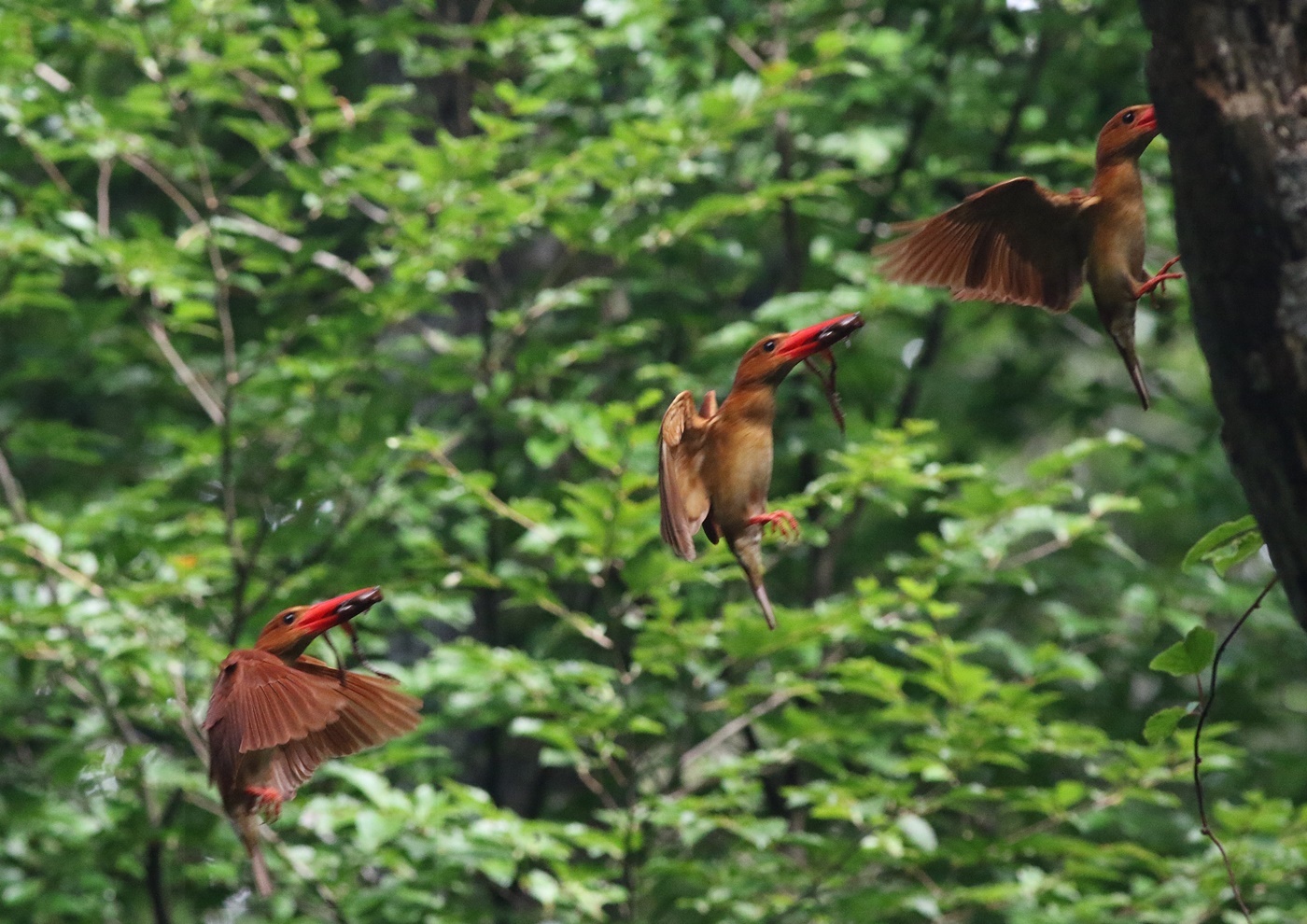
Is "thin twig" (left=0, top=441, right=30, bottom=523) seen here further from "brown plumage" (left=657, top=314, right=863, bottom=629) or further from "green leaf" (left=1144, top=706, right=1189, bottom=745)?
"brown plumage" (left=657, top=314, right=863, bottom=629)

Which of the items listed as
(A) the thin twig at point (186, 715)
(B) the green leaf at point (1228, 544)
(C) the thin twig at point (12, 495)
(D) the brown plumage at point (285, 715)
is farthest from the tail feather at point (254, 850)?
(C) the thin twig at point (12, 495)

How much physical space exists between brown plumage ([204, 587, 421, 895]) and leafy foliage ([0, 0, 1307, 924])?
2.25 m

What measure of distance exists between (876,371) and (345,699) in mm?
4223

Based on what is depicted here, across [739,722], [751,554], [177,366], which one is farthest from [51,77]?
[751,554]

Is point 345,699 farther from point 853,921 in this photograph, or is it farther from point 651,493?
point 853,921

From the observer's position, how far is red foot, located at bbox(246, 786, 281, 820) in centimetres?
114

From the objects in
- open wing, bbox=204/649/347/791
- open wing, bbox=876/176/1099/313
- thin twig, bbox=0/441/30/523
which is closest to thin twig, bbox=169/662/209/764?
thin twig, bbox=0/441/30/523

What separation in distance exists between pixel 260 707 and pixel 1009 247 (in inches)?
27.5

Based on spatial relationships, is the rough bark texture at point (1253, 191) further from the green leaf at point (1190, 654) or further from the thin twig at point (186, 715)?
the thin twig at point (186, 715)

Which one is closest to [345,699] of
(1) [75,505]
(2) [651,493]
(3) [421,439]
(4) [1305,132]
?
(4) [1305,132]

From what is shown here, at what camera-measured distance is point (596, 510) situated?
12.2 ft

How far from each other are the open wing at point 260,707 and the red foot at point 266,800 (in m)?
0.03

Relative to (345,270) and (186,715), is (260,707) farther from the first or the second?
(345,270)

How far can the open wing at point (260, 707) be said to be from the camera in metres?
1.05
